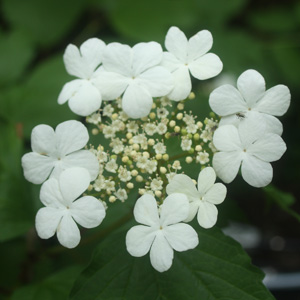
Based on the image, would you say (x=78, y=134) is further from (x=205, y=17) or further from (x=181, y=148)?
(x=205, y=17)

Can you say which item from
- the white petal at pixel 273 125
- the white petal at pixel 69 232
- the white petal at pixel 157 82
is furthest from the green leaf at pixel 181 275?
the white petal at pixel 157 82

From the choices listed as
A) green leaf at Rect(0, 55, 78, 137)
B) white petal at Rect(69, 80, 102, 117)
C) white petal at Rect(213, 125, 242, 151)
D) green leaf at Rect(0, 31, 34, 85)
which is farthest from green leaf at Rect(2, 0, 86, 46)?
white petal at Rect(213, 125, 242, 151)

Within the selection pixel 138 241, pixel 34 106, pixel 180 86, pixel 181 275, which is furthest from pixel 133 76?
pixel 34 106

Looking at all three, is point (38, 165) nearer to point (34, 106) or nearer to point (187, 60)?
point (187, 60)

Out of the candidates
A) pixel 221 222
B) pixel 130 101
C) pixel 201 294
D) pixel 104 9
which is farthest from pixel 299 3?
pixel 201 294

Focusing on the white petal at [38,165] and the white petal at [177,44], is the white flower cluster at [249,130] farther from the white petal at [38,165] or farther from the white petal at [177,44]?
the white petal at [38,165]
